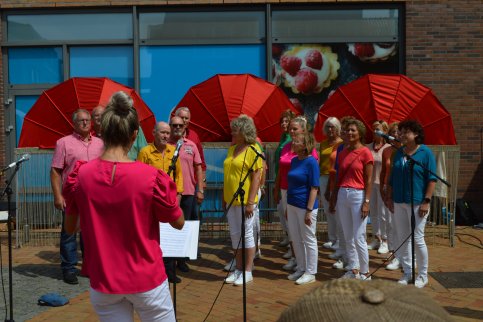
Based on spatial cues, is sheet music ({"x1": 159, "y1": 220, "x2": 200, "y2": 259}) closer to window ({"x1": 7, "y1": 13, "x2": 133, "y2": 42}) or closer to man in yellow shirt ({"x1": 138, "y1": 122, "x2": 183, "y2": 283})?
man in yellow shirt ({"x1": 138, "y1": 122, "x2": 183, "y2": 283})

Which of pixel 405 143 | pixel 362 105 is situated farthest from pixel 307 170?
pixel 362 105

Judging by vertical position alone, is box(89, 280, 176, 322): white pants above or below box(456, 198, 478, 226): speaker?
above

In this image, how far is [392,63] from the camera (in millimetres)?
11102

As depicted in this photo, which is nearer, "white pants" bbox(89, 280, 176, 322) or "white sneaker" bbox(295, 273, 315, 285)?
"white pants" bbox(89, 280, 176, 322)

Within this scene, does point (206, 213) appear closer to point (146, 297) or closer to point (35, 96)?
point (35, 96)

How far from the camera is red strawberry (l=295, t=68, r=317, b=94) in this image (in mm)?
11078

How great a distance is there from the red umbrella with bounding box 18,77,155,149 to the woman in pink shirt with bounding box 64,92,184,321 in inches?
194

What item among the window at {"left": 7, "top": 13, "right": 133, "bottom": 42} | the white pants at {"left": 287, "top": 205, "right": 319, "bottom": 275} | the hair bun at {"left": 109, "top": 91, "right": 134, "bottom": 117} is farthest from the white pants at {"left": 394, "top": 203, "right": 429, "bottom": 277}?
the window at {"left": 7, "top": 13, "right": 133, "bottom": 42}

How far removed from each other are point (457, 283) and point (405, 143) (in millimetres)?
1785

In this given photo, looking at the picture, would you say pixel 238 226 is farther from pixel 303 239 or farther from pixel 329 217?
pixel 329 217

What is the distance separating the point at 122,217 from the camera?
9.32 feet

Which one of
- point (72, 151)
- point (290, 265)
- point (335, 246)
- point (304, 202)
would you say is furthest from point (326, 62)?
point (72, 151)

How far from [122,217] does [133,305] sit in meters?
0.53

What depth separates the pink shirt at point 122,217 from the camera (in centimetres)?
281
